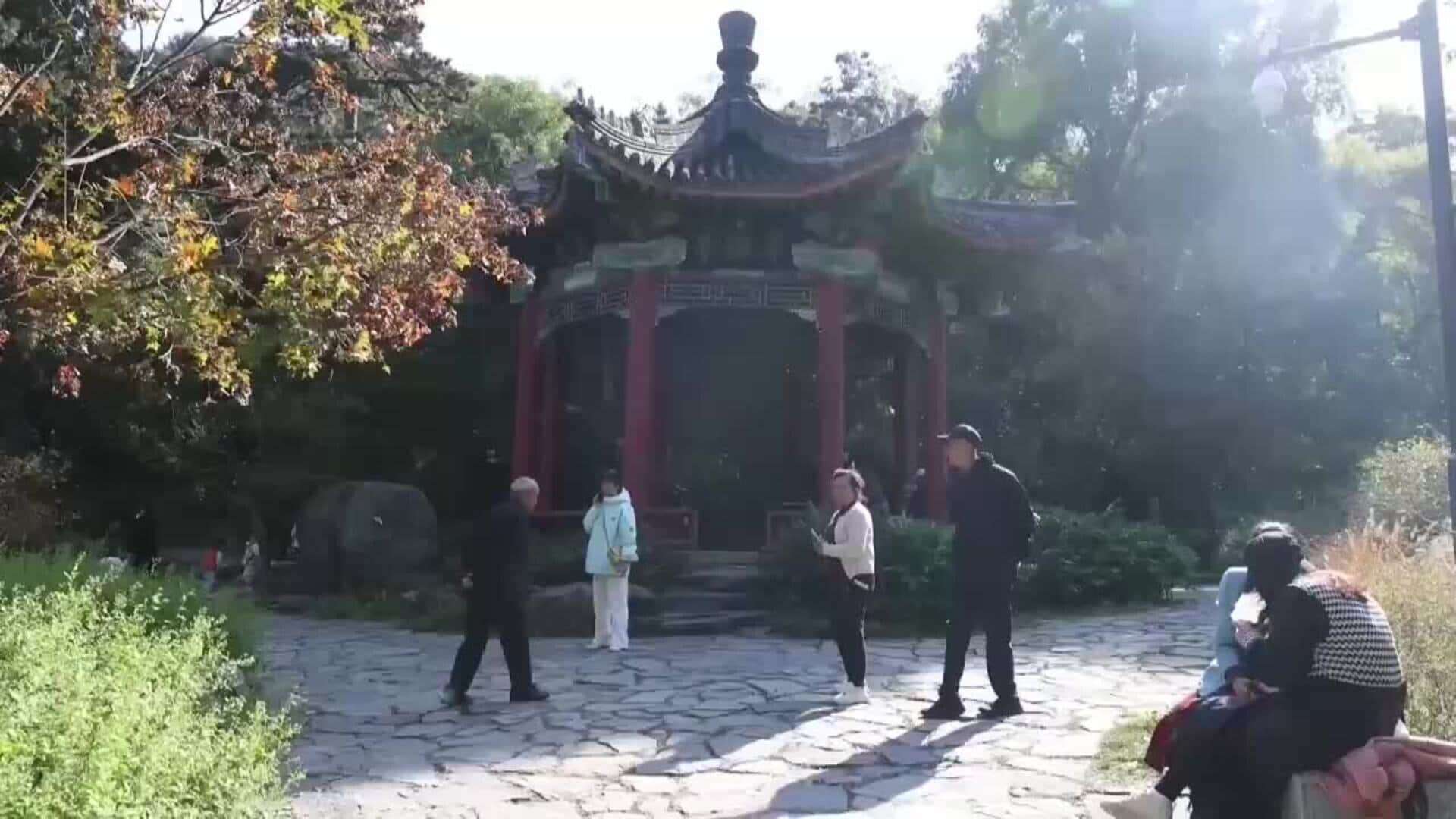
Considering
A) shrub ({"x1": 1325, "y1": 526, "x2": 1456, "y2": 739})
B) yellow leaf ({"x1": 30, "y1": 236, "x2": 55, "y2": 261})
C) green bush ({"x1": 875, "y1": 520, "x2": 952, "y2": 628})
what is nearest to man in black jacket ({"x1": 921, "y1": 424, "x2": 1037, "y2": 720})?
shrub ({"x1": 1325, "y1": 526, "x2": 1456, "y2": 739})

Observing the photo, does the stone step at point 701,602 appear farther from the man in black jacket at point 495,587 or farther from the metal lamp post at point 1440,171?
the metal lamp post at point 1440,171

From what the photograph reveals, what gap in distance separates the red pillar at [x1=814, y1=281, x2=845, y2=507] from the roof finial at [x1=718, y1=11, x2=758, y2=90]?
Result: 381 cm

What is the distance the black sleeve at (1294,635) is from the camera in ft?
11.7

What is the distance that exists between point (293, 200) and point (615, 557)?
13.6 ft

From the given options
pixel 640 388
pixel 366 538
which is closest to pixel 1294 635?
pixel 640 388

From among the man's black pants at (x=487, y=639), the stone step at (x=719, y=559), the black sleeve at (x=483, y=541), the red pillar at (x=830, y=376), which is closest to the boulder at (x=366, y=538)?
the stone step at (x=719, y=559)

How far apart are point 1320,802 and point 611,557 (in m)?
6.61

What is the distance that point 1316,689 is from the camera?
358cm

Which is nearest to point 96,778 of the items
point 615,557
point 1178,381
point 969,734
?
point 969,734

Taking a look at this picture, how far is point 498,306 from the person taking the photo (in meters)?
17.2

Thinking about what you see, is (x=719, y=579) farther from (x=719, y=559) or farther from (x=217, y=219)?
(x=217, y=219)

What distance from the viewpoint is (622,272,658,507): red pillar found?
12859mm

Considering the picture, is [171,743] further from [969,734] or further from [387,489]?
[387,489]

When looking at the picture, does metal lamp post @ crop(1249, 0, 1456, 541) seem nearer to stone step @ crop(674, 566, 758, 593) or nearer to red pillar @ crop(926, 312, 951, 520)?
stone step @ crop(674, 566, 758, 593)
